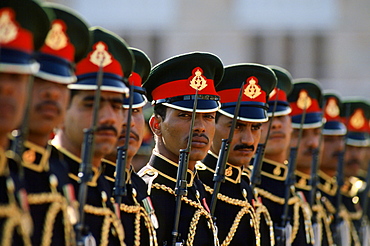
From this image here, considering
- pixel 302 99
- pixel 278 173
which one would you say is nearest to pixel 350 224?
pixel 302 99

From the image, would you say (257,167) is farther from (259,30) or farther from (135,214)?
(259,30)

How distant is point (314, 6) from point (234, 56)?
2449 mm

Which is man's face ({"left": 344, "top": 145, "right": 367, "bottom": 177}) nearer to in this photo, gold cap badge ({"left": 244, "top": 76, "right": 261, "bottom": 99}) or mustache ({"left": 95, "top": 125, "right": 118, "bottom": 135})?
gold cap badge ({"left": 244, "top": 76, "right": 261, "bottom": 99})

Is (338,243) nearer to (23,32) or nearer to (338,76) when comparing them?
(23,32)

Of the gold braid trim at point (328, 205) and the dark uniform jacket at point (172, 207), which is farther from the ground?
the dark uniform jacket at point (172, 207)

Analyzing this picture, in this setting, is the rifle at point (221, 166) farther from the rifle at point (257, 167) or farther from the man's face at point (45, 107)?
the man's face at point (45, 107)

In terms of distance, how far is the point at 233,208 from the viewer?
6.04 m

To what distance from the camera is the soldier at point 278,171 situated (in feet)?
22.7

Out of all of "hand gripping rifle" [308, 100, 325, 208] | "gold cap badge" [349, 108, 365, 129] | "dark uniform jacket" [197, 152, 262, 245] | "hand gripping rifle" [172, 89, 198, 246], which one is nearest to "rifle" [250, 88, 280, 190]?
"dark uniform jacket" [197, 152, 262, 245]

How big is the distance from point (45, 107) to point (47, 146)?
0.28 m

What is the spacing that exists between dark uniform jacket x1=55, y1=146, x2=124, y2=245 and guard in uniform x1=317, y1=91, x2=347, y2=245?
4.41 metres

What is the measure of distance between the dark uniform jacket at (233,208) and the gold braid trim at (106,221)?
4.70 ft

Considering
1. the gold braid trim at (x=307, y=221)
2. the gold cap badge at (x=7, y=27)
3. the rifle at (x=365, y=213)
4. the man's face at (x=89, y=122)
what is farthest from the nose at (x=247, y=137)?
the rifle at (x=365, y=213)

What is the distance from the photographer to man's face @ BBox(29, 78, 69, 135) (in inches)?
153
